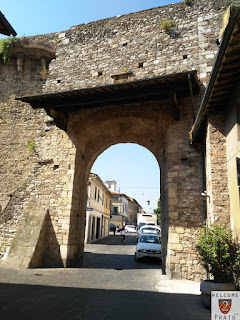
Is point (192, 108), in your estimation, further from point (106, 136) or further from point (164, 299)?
point (164, 299)

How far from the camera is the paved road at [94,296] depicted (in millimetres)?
3816

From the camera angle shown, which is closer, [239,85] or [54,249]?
[239,85]

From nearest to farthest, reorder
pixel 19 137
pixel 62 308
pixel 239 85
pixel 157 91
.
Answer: pixel 62 308
pixel 239 85
pixel 157 91
pixel 19 137

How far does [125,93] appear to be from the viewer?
7.63 m

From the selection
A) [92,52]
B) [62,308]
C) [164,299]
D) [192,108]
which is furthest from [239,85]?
[92,52]

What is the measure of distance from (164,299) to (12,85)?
41.3 ft

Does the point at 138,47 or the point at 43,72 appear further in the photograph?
the point at 43,72

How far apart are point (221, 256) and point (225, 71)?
127 inches

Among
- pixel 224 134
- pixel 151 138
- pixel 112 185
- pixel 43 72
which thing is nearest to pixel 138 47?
pixel 151 138

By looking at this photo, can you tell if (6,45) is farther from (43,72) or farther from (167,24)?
(167,24)

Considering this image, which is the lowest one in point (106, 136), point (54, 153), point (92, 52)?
point (54, 153)

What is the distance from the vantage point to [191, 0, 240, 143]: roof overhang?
327 cm

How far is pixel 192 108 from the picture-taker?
7.54 meters

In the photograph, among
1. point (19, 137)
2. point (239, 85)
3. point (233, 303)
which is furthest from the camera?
point (19, 137)
